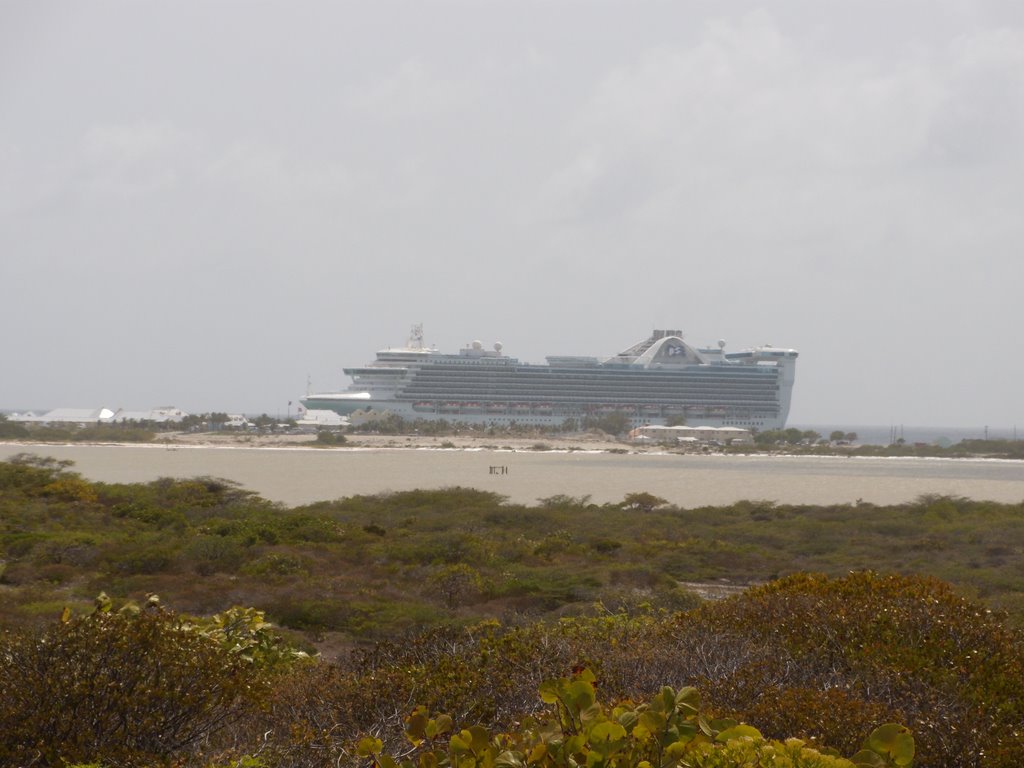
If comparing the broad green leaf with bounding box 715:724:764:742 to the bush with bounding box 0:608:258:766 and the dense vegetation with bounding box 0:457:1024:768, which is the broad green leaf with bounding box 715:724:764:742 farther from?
the bush with bounding box 0:608:258:766

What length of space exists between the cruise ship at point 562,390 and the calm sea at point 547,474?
23.2 m

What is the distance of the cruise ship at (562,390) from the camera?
95.4m

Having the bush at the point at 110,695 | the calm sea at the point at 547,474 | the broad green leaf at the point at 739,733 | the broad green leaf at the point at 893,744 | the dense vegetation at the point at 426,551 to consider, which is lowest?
the calm sea at the point at 547,474

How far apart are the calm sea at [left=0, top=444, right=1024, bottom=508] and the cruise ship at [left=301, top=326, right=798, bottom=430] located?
23.2m

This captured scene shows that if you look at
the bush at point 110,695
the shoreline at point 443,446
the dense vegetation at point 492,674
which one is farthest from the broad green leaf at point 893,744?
the shoreline at point 443,446

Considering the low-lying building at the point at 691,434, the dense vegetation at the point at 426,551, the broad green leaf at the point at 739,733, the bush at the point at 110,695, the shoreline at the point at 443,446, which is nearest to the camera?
the broad green leaf at the point at 739,733

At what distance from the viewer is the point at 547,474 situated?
47906 mm

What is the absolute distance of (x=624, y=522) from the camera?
22.6m

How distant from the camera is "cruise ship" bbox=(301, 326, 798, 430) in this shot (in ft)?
313

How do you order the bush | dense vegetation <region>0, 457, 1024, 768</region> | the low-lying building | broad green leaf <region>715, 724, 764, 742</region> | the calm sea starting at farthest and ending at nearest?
the low-lying building, the calm sea, the bush, dense vegetation <region>0, 457, 1024, 768</region>, broad green leaf <region>715, 724, 764, 742</region>

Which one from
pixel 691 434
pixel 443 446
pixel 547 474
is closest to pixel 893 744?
pixel 547 474

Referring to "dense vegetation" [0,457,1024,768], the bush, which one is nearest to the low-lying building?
"dense vegetation" [0,457,1024,768]

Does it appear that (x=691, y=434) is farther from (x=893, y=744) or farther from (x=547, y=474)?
(x=893, y=744)

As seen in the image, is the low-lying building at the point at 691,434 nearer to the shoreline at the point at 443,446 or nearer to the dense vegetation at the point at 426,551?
the shoreline at the point at 443,446
